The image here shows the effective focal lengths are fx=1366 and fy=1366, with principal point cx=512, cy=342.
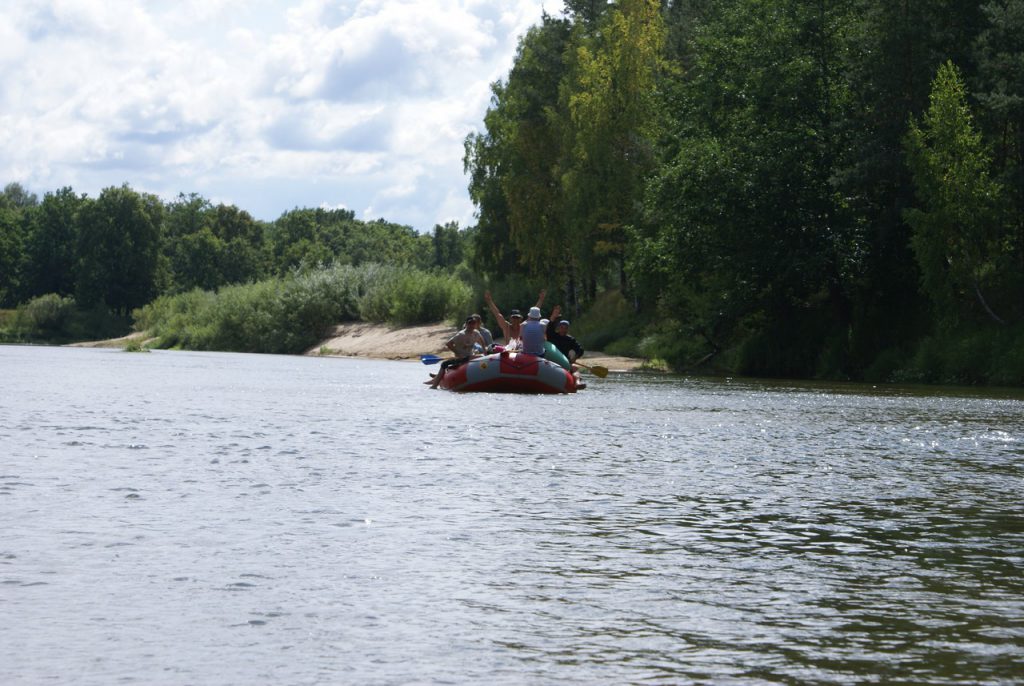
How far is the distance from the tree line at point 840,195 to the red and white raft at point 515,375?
1214 cm

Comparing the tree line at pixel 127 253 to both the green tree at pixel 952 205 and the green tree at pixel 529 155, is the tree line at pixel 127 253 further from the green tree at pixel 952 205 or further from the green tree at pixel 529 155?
the green tree at pixel 952 205

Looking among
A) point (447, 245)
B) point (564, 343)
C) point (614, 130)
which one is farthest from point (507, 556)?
point (447, 245)

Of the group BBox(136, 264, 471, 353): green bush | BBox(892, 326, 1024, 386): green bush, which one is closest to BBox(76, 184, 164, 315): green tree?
BBox(136, 264, 471, 353): green bush

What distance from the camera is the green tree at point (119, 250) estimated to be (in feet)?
368

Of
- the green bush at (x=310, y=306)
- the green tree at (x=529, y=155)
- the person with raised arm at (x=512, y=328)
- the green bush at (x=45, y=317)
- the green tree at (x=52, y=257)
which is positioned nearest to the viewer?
the person with raised arm at (x=512, y=328)

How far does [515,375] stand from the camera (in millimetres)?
28812

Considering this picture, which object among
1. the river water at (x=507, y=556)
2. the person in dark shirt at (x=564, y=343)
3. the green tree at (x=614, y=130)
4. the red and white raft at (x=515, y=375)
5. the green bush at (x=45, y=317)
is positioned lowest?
the river water at (x=507, y=556)

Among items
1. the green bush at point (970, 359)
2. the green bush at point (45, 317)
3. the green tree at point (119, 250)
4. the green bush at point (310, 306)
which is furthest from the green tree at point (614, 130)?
the green tree at point (119, 250)

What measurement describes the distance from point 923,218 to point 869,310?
5999mm

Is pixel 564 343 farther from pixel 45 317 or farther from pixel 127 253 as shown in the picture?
pixel 127 253

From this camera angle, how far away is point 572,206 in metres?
53.2

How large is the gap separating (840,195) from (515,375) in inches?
567

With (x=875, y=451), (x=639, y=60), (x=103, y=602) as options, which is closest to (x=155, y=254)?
(x=639, y=60)

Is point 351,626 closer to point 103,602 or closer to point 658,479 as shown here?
point 103,602
